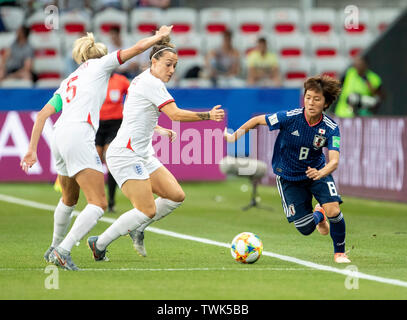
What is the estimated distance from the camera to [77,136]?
27.6 ft

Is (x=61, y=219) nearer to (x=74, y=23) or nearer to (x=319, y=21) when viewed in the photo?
(x=74, y=23)

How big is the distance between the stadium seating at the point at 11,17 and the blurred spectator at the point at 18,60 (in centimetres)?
178

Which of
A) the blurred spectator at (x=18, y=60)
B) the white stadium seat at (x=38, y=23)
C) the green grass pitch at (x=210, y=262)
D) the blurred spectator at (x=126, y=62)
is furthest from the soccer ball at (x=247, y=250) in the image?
the white stadium seat at (x=38, y=23)

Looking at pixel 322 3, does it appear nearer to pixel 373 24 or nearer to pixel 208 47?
pixel 373 24

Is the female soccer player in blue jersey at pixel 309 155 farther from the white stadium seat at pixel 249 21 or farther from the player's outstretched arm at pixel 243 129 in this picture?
the white stadium seat at pixel 249 21

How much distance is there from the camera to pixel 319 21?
930 inches

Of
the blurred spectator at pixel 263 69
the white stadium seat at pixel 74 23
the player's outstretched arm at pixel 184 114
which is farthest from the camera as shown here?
the white stadium seat at pixel 74 23

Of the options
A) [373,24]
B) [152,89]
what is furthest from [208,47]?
[152,89]

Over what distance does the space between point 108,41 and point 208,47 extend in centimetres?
281

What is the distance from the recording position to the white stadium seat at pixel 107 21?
71.3 feet

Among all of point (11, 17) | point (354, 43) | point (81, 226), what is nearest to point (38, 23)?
point (11, 17)

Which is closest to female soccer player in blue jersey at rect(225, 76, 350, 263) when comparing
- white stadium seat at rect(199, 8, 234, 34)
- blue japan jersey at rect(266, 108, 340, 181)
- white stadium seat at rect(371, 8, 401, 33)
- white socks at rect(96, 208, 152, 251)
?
blue japan jersey at rect(266, 108, 340, 181)

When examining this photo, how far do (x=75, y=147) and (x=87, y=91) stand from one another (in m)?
0.51

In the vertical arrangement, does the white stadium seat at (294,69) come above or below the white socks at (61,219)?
above
